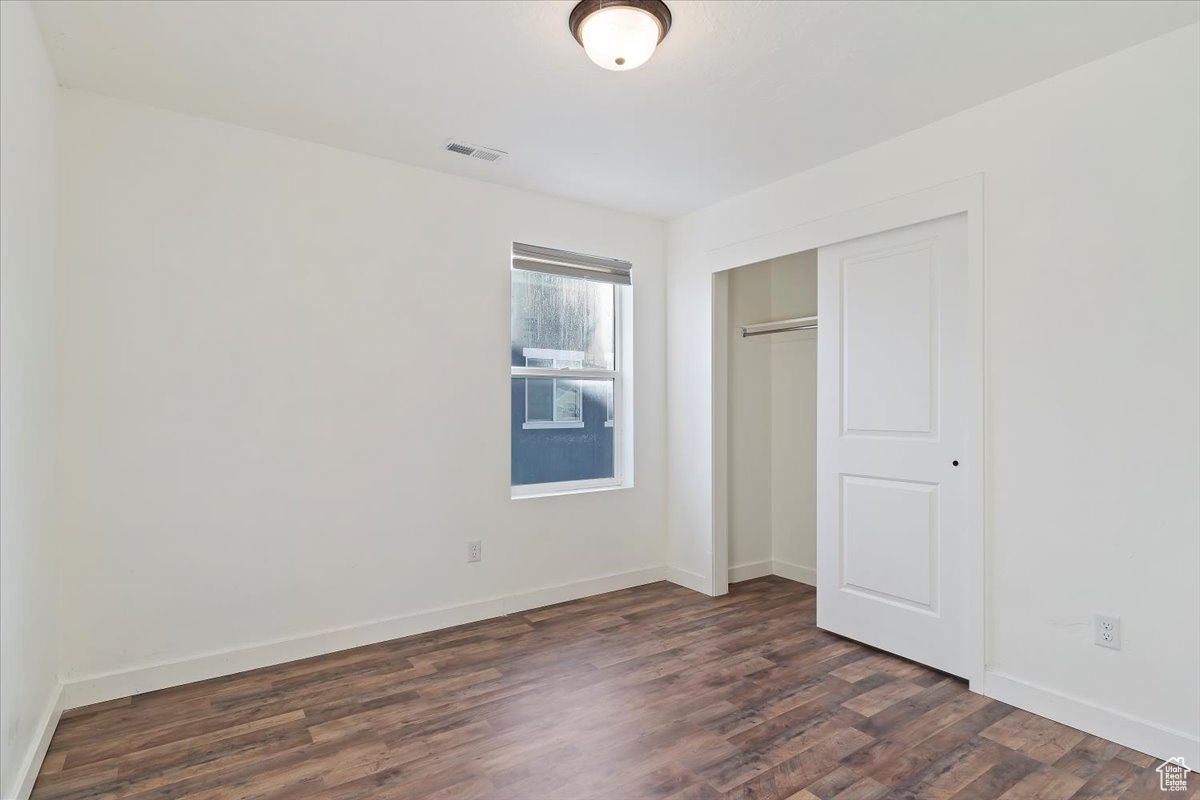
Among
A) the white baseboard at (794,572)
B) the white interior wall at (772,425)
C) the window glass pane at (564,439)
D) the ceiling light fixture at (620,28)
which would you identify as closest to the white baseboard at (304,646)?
the window glass pane at (564,439)

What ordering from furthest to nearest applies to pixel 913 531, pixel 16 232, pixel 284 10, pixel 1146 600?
1. pixel 913 531
2. pixel 1146 600
3. pixel 284 10
4. pixel 16 232

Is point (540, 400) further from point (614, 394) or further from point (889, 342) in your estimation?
point (889, 342)

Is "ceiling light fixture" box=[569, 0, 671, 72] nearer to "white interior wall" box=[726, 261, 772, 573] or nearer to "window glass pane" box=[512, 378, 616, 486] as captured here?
"window glass pane" box=[512, 378, 616, 486]

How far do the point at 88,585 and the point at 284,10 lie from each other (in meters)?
2.40

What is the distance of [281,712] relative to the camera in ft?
8.50

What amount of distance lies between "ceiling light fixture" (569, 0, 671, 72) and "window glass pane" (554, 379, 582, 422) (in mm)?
2263

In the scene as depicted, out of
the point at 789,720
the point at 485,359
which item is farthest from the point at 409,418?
the point at 789,720

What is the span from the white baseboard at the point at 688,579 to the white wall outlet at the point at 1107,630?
2.14 meters

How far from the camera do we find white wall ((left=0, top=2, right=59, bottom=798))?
6.08 ft

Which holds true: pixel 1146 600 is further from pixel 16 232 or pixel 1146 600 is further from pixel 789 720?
pixel 16 232

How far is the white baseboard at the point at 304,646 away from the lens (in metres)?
2.68

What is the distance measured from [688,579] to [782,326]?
5.98ft

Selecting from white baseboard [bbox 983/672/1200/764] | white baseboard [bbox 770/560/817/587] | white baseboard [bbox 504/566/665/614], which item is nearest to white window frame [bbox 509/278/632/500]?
white baseboard [bbox 504/566/665/614]

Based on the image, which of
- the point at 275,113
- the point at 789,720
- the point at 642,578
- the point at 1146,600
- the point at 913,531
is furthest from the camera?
the point at 642,578
